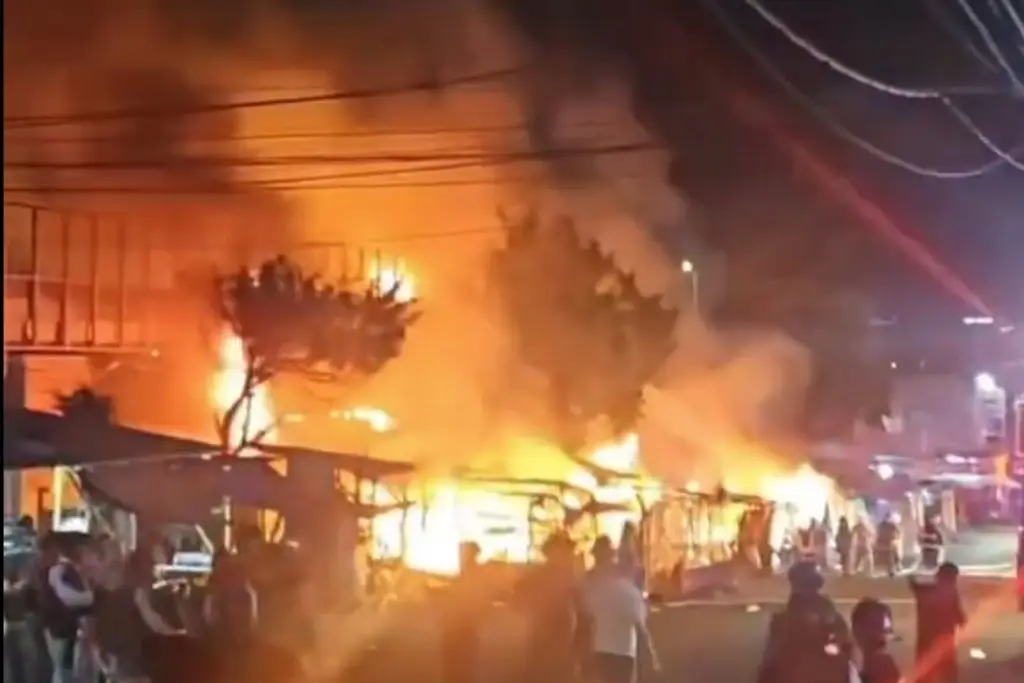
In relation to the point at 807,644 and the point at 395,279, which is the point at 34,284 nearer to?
the point at 395,279

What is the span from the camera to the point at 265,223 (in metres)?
1.97

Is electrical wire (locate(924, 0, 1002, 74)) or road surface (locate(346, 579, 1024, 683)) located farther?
electrical wire (locate(924, 0, 1002, 74))

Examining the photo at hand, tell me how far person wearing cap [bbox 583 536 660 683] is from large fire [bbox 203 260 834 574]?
1.7 inches

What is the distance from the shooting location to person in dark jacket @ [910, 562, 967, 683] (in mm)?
2090

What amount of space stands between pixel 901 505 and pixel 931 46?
74cm

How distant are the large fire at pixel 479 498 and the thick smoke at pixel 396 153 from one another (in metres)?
0.04

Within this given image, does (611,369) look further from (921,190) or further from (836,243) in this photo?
(921,190)

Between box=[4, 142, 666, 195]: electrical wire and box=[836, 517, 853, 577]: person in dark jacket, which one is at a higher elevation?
box=[4, 142, 666, 195]: electrical wire

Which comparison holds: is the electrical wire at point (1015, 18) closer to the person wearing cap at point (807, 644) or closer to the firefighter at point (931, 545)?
the firefighter at point (931, 545)

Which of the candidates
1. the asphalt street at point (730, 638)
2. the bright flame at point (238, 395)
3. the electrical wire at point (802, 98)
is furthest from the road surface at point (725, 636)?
the electrical wire at point (802, 98)

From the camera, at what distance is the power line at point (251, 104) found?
1.89m

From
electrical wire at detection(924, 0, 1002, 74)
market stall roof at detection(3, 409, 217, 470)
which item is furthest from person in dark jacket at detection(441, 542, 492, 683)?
electrical wire at detection(924, 0, 1002, 74)

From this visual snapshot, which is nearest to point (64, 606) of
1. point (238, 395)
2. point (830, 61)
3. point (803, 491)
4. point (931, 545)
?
point (238, 395)

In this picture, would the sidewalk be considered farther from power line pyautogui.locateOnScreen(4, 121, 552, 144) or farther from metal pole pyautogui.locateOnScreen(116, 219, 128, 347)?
metal pole pyautogui.locateOnScreen(116, 219, 128, 347)
